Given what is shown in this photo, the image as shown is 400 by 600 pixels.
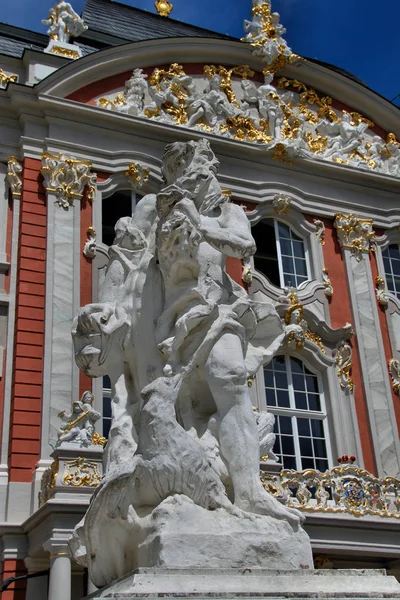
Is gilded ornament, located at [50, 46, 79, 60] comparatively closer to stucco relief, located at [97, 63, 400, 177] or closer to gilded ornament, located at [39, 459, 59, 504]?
stucco relief, located at [97, 63, 400, 177]

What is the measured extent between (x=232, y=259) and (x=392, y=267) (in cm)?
391

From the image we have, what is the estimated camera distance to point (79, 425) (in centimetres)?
1053

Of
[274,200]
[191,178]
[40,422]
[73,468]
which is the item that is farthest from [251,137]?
[191,178]

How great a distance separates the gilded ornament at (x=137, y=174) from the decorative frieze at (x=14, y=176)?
1.94 m

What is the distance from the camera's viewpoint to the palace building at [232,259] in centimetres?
1136

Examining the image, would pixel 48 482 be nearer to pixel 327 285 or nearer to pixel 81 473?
pixel 81 473

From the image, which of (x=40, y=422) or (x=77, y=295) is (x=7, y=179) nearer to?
(x=77, y=295)

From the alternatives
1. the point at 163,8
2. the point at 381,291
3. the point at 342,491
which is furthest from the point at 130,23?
the point at 342,491

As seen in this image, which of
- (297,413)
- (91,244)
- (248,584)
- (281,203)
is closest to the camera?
(248,584)

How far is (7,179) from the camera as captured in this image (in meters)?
13.8

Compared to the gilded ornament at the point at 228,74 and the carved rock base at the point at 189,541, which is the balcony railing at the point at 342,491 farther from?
the gilded ornament at the point at 228,74

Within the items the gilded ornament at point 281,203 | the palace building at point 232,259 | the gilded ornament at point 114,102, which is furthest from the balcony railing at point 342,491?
the gilded ornament at point 114,102

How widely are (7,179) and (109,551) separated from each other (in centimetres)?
1103

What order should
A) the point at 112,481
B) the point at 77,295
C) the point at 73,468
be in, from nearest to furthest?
the point at 112,481, the point at 73,468, the point at 77,295
